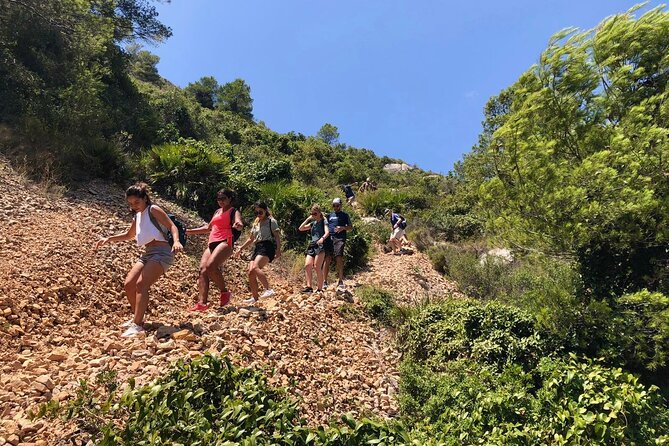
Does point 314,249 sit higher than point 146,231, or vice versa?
point 314,249

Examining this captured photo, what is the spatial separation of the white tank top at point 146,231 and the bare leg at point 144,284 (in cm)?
25

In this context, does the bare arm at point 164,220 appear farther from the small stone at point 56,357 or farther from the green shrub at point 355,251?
the green shrub at point 355,251

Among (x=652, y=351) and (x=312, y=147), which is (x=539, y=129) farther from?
(x=312, y=147)

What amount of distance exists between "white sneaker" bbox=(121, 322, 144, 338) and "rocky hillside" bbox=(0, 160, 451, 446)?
0.22 feet

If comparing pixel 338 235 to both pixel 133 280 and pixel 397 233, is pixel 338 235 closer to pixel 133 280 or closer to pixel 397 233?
pixel 133 280

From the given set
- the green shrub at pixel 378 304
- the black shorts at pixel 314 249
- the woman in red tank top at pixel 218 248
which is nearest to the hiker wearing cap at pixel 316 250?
the black shorts at pixel 314 249

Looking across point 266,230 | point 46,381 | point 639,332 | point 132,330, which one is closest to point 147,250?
point 132,330

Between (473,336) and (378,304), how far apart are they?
169 centimetres

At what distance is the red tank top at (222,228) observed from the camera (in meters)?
5.25

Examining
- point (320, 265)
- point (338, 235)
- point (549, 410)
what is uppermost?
point (338, 235)

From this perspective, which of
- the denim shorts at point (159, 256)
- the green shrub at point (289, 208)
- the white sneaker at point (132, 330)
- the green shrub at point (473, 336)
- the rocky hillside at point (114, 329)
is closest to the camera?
the rocky hillside at point (114, 329)

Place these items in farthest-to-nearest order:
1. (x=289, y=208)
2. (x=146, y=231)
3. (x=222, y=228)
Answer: (x=289, y=208), (x=222, y=228), (x=146, y=231)

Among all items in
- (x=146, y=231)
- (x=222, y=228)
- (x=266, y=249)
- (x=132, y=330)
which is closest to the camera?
(x=132, y=330)

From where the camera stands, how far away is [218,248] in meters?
5.12
